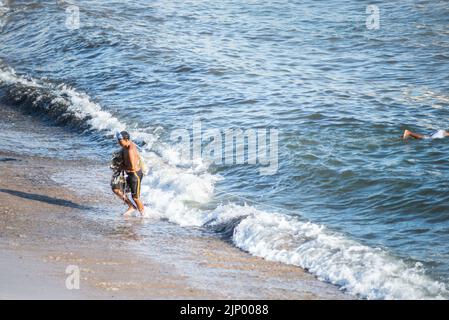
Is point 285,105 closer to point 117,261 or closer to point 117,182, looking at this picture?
point 117,182

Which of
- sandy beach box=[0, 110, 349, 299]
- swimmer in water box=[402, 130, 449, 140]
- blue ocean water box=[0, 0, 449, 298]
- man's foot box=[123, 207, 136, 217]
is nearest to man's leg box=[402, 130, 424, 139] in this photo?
swimmer in water box=[402, 130, 449, 140]

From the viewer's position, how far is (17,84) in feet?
64.5

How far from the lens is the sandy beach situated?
817 centimetres

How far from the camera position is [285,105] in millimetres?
16359

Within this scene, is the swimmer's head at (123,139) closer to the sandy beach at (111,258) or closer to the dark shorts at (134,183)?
the dark shorts at (134,183)

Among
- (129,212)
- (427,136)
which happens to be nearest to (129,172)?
(129,212)

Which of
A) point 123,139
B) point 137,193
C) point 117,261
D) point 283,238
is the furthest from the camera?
point 137,193

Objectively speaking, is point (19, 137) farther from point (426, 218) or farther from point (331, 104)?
point (426, 218)

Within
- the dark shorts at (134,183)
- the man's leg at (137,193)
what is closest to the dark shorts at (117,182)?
the dark shorts at (134,183)

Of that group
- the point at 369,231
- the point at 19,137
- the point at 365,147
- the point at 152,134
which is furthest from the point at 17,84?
the point at 369,231

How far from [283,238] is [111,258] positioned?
251cm

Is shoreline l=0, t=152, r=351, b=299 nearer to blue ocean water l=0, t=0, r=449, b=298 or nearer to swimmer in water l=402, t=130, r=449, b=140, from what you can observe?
blue ocean water l=0, t=0, r=449, b=298

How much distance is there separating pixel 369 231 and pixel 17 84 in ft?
40.1
